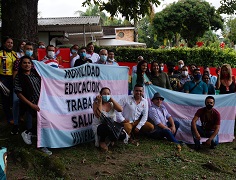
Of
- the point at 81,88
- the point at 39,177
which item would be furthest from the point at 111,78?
the point at 39,177

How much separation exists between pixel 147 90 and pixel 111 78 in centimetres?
95

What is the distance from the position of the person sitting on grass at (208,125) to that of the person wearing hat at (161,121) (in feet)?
1.53

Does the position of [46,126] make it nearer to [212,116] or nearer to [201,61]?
[212,116]

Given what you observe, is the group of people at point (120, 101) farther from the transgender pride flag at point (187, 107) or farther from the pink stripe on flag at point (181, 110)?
the pink stripe on flag at point (181, 110)

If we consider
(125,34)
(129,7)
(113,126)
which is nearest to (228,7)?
(129,7)

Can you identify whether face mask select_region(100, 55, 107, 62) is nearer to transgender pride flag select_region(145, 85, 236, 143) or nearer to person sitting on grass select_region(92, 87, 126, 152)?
transgender pride flag select_region(145, 85, 236, 143)

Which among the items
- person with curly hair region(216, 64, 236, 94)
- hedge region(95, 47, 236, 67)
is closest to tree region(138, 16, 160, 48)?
hedge region(95, 47, 236, 67)

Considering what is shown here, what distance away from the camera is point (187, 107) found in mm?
8531

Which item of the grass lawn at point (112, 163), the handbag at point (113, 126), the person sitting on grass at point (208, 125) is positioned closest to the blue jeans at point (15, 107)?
the grass lawn at point (112, 163)

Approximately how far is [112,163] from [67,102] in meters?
1.54

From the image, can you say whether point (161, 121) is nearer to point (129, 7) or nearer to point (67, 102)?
point (67, 102)

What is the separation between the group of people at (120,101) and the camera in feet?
19.9

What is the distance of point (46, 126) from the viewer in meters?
6.12

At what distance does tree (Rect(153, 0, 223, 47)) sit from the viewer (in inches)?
1384
